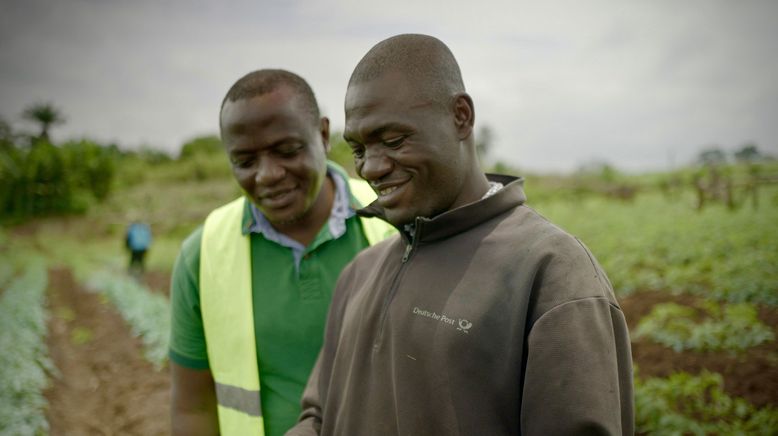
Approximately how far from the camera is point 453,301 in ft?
4.17

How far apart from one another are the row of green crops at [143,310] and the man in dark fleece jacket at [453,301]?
6896 mm

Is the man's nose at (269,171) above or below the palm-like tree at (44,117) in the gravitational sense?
below

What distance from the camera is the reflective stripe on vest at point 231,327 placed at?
6.73ft

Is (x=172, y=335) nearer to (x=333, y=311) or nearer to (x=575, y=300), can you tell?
(x=333, y=311)

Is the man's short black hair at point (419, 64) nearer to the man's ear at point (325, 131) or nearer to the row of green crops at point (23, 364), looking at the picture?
the man's ear at point (325, 131)

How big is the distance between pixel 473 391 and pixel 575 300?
1.03 ft

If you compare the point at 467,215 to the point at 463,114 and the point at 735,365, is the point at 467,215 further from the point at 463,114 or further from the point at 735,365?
the point at 735,365

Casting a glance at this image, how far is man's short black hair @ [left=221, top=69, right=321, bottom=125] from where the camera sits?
2053 millimetres

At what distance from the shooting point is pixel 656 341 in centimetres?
548

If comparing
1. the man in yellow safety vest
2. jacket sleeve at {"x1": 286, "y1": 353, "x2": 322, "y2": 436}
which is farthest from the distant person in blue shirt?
jacket sleeve at {"x1": 286, "y1": 353, "x2": 322, "y2": 436}

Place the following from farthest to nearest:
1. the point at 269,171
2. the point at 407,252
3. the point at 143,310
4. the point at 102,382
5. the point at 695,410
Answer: the point at 143,310
the point at 102,382
the point at 695,410
the point at 269,171
the point at 407,252

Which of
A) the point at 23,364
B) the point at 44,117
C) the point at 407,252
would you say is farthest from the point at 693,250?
the point at 44,117

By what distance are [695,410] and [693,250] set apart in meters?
6.27

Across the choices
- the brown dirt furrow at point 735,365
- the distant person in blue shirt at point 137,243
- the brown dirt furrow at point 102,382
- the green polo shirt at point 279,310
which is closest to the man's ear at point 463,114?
the green polo shirt at point 279,310
